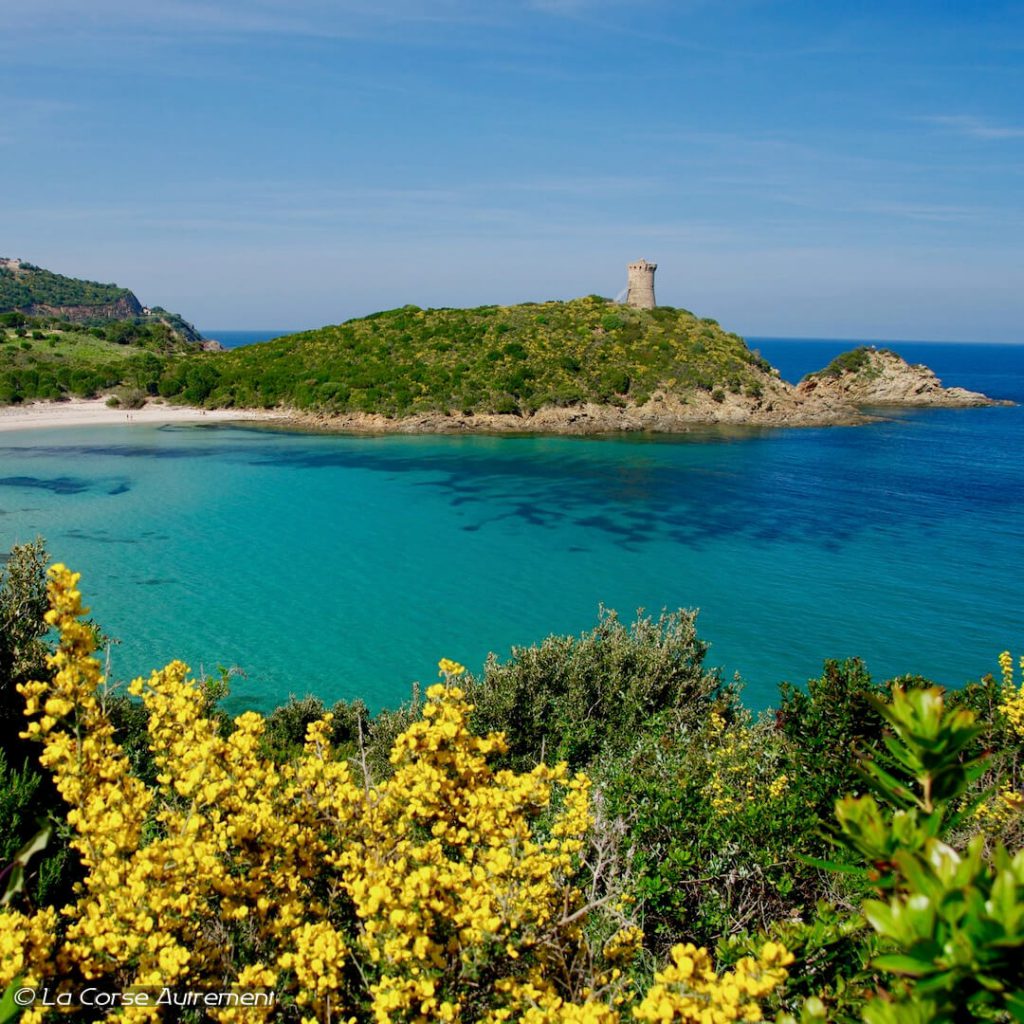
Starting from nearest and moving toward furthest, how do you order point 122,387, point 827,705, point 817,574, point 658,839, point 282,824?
point 282,824 < point 658,839 < point 827,705 < point 817,574 < point 122,387

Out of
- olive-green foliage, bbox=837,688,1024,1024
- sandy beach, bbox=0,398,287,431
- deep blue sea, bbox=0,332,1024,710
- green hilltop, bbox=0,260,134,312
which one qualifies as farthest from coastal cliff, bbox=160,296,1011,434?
green hilltop, bbox=0,260,134,312

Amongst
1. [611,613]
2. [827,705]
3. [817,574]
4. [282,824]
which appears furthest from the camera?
[817,574]

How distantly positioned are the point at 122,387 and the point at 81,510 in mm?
38177

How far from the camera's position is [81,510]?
35000mm

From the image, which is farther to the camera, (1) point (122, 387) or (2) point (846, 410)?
(2) point (846, 410)

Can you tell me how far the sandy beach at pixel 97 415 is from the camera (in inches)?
2303

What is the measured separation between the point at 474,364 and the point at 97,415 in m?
33.7

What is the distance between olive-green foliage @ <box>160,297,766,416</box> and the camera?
64688mm

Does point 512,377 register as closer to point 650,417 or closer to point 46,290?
point 650,417

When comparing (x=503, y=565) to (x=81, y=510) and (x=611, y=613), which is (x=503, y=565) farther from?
(x=81, y=510)

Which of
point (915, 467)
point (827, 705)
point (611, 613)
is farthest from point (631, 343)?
point (827, 705)

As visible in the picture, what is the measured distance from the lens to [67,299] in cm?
15038

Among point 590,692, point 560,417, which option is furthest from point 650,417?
point 590,692

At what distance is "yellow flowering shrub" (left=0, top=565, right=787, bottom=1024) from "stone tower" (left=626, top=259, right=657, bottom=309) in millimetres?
89057
